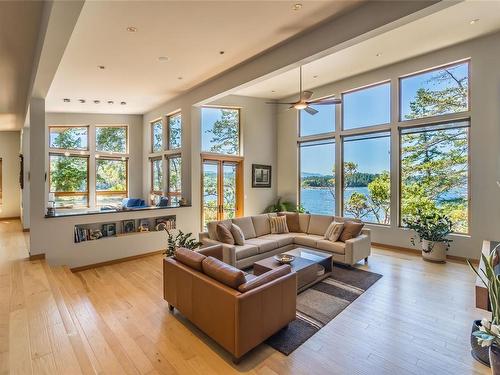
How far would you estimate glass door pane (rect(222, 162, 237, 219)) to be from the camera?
730 cm

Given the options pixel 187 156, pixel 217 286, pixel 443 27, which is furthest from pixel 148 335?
pixel 443 27

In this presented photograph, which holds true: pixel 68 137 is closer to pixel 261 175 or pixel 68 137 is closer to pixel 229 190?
pixel 229 190

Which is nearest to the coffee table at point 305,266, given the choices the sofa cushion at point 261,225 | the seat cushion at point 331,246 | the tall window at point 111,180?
the seat cushion at point 331,246

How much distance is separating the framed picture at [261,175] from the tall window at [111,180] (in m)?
4.43

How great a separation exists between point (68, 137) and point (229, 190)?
537 centimetres

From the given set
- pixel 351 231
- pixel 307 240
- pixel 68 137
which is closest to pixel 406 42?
pixel 351 231

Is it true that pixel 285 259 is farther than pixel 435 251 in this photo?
No

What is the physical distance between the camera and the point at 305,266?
12.9 feet

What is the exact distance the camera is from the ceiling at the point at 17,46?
10.1 feet

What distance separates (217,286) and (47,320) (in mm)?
1878

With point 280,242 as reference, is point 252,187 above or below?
above

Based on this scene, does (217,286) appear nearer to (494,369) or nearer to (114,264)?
(494,369)

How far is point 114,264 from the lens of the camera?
5.16 m

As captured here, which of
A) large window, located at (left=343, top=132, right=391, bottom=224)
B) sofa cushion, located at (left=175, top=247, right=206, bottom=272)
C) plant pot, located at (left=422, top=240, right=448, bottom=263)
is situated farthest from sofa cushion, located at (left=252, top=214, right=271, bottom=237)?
plant pot, located at (left=422, top=240, right=448, bottom=263)
